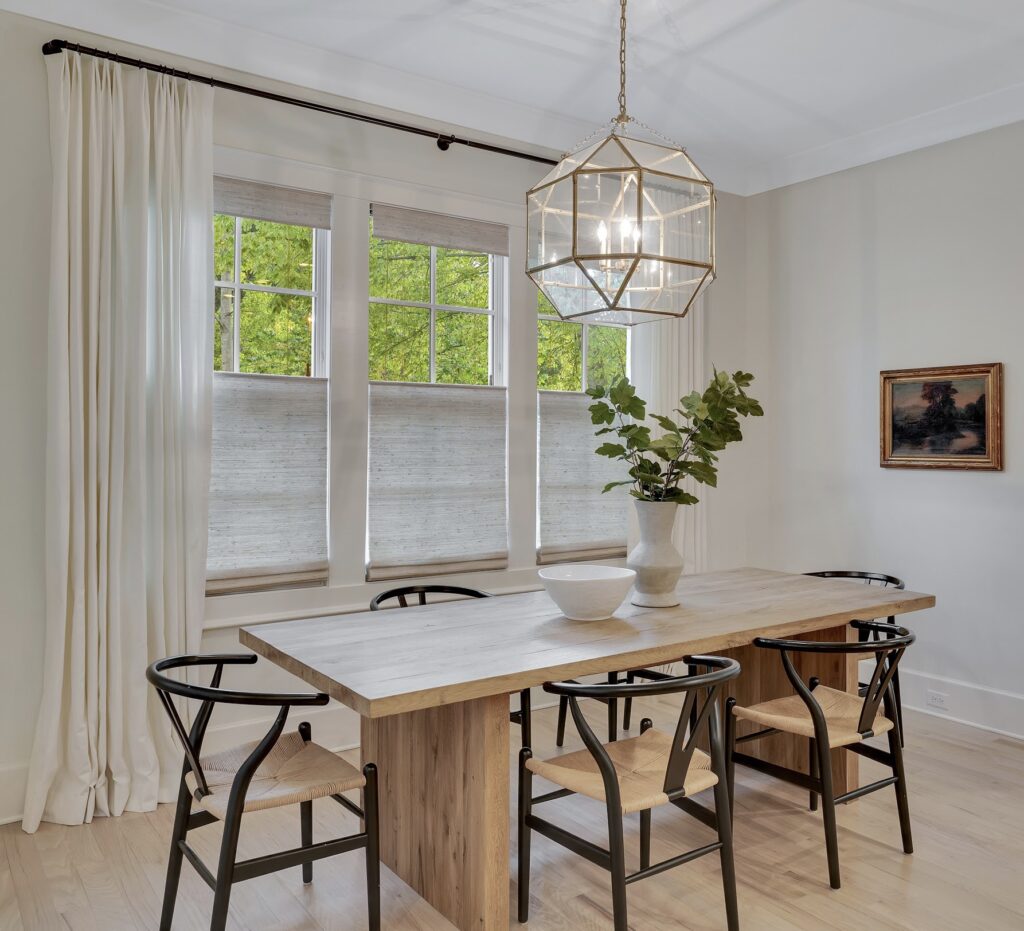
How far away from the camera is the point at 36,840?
2.83m

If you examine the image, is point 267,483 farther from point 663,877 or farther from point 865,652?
point 865,652

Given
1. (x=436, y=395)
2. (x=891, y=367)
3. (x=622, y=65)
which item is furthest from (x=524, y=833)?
(x=891, y=367)

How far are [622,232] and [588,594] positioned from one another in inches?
43.1

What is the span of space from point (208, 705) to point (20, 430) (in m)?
1.48

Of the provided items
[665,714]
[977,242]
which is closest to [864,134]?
[977,242]

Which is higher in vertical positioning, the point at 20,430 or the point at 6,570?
the point at 20,430

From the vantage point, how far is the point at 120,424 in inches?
121

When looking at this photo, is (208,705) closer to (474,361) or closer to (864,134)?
(474,361)

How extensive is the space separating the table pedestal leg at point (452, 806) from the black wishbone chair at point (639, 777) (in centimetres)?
12

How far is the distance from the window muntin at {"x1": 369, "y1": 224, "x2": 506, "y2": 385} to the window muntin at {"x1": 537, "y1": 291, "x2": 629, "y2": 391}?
11.7 inches

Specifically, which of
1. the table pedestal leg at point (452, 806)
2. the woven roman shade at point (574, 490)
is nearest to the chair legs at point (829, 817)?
the table pedestal leg at point (452, 806)

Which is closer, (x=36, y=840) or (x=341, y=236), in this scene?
(x=36, y=840)

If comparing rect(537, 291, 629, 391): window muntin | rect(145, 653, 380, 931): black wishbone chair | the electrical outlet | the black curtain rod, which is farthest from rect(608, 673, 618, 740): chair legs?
the black curtain rod

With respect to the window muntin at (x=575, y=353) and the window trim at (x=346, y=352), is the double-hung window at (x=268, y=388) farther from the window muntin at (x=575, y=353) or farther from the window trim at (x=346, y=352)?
the window muntin at (x=575, y=353)
